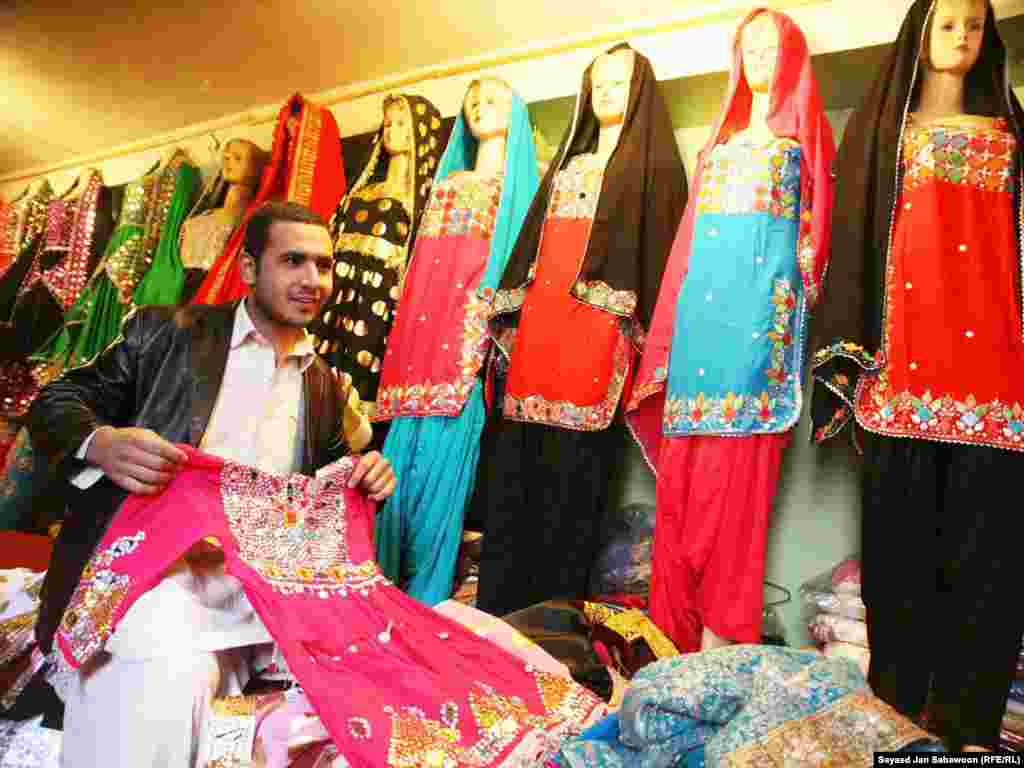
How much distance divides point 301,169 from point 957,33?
2606mm

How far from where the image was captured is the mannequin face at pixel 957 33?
2.22 metres

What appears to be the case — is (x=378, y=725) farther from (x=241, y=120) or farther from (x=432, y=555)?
Answer: (x=241, y=120)

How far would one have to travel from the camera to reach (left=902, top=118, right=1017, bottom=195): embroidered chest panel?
212cm

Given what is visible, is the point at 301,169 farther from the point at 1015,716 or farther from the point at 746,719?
the point at 1015,716

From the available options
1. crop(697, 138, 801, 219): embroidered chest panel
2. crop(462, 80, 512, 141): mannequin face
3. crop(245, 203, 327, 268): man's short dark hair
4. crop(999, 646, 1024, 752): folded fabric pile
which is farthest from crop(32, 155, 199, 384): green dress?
crop(999, 646, 1024, 752): folded fabric pile

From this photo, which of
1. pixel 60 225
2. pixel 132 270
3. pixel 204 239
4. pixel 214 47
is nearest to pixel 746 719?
pixel 214 47

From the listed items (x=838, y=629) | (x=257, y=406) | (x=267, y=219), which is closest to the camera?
(x=257, y=406)

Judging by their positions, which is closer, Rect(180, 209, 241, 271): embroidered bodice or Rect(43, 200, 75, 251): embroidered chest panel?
Rect(180, 209, 241, 271): embroidered bodice

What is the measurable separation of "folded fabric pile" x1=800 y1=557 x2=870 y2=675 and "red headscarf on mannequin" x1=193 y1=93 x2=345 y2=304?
253 cm

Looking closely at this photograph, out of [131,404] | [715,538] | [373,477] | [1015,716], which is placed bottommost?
[1015,716]

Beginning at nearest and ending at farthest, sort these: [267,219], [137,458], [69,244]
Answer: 1. [137,458]
2. [267,219]
3. [69,244]

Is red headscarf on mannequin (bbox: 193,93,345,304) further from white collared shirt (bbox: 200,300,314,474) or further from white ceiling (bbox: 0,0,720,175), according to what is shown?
white collared shirt (bbox: 200,300,314,474)

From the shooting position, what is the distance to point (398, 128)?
3379mm

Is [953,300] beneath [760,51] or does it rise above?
beneath
